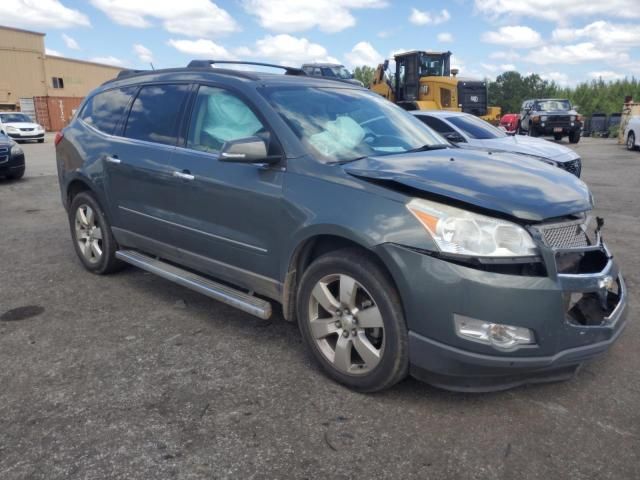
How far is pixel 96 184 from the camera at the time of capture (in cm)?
473

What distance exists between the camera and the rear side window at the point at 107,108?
15.3 ft

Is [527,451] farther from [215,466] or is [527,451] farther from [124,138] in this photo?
[124,138]

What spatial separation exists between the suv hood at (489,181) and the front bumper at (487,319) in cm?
30

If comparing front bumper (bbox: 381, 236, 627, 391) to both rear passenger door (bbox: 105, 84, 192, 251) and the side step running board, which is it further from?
rear passenger door (bbox: 105, 84, 192, 251)

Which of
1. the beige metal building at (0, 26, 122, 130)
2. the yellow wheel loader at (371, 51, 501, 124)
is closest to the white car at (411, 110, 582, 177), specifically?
the yellow wheel loader at (371, 51, 501, 124)

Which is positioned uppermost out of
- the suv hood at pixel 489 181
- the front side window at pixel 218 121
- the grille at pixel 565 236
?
the front side window at pixel 218 121

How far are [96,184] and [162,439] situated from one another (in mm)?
2857

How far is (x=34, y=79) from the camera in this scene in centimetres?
4525

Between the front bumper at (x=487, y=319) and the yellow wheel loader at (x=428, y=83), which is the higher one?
the yellow wheel loader at (x=428, y=83)

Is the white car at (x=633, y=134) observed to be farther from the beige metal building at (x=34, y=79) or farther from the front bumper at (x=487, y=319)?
the beige metal building at (x=34, y=79)

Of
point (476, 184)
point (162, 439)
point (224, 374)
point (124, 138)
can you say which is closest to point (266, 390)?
point (224, 374)

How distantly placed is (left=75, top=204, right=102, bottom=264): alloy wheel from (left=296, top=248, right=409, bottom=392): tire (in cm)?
261

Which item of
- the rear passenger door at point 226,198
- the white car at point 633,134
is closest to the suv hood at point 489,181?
the rear passenger door at point 226,198

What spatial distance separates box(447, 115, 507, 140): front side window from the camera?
924 cm
